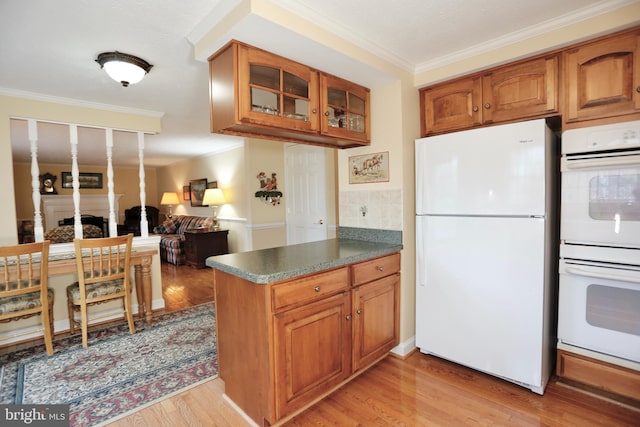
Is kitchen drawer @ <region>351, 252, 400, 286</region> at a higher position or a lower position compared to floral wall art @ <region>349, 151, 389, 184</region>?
lower

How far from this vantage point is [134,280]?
11.9 feet

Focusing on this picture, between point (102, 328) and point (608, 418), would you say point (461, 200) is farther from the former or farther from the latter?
point (102, 328)

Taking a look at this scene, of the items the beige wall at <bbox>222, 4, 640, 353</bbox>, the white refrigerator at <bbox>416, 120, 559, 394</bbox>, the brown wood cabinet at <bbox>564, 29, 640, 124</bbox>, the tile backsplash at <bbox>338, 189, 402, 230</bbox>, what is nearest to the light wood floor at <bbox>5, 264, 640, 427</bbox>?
the white refrigerator at <bbox>416, 120, 559, 394</bbox>

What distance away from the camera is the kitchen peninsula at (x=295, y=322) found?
1.61m

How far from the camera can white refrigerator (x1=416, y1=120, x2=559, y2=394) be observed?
6.26 feet

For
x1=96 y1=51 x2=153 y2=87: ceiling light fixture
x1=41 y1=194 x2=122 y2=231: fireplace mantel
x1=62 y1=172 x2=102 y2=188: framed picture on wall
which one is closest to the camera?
x1=96 y1=51 x2=153 y2=87: ceiling light fixture

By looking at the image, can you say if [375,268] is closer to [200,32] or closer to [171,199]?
[200,32]

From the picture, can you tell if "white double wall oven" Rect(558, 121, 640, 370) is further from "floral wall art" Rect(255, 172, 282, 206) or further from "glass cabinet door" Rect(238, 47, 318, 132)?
"floral wall art" Rect(255, 172, 282, 206)

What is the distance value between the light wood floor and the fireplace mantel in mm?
7518

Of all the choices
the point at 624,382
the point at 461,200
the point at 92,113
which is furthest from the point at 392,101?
the point at 92,113

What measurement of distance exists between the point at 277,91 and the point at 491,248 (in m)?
1.71

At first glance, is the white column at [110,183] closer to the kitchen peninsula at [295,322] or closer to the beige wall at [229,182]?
the beige wall at [229,182]

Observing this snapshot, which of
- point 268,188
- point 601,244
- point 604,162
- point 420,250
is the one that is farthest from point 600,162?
point 268,188

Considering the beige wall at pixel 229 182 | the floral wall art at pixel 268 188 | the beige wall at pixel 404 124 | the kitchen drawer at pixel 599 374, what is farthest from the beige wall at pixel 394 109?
the beige wall at pixel 229 182
